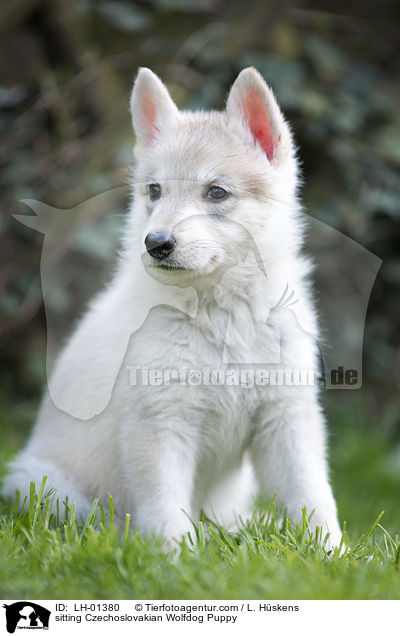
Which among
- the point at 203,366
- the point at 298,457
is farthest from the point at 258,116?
the point at 298,457

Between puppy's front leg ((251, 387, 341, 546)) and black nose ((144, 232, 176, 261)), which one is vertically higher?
black nose ((144, 232, 176, 261))

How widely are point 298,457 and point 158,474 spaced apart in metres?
0.61

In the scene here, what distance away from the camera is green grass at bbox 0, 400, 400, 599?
2285 millimetres

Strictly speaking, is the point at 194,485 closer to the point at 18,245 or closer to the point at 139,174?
the point at 139,174

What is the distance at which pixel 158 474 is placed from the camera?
2.89 meters

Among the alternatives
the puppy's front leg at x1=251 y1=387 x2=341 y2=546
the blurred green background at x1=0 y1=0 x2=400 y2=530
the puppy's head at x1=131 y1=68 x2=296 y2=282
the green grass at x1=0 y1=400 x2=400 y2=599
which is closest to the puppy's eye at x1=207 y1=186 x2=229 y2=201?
the puppy's head at x1=131 y1=68 x2=296 y2=282

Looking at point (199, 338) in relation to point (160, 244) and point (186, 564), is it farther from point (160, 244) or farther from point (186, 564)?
point (186, 564)

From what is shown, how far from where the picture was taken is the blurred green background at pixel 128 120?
5422 mm

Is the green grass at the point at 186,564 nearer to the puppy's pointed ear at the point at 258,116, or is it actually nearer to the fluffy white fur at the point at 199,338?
the fluffy white fur at the point at 199,338

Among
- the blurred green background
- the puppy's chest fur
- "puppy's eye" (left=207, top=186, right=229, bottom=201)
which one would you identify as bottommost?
the puppy's chest fur

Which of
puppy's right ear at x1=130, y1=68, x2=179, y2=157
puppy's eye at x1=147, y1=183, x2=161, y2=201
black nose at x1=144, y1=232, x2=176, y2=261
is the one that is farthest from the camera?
puppy's right ear at x1=130, y1=68, x2=179, y2=157

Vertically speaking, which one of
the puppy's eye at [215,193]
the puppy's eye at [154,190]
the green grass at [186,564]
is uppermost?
the puppy's eye at [154,190]

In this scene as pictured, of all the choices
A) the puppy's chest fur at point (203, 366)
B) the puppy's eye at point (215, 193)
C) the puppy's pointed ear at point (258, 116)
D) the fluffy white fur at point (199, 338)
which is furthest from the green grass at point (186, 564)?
the puppy's pointed ear at point (258, 116)
